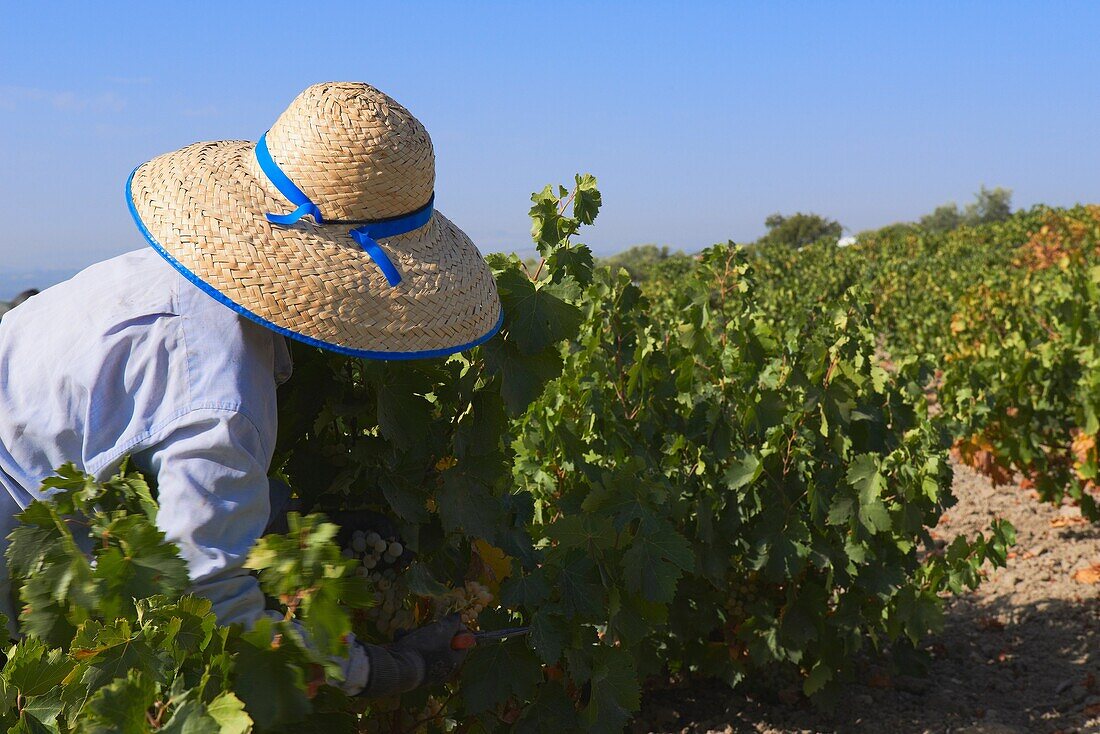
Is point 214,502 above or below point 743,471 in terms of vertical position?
above

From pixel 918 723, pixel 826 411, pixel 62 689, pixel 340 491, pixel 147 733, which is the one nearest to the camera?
pixel 147 733

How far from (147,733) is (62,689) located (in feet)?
0.80

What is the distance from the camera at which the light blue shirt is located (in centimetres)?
148

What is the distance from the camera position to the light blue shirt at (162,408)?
4.87 ft

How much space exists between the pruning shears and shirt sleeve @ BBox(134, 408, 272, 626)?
531 millimetres

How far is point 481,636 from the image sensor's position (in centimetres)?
211

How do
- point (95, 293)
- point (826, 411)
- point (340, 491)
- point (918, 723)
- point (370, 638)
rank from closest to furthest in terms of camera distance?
point (95, 293) → point (370, 638) → point (340, 491) → point (826, 411) → point (918, 723)

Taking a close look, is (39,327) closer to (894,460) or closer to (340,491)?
(340,491)

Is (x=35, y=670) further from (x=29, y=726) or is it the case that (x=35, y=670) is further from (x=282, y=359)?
(x=282, y=359)

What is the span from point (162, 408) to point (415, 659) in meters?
0.65

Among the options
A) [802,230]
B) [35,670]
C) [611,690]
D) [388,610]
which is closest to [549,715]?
[611,690]

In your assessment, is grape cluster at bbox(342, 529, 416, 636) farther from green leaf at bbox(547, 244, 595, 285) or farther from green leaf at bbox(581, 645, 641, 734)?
green leaf at bbox(547, 244, 595, 285)

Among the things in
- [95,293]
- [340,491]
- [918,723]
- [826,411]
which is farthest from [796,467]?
[95,293]

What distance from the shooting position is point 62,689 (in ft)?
4.63
